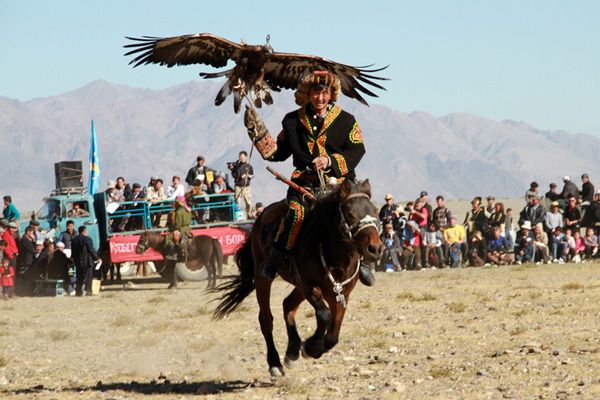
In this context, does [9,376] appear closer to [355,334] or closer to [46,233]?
[355,334]

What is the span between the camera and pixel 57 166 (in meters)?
28.3

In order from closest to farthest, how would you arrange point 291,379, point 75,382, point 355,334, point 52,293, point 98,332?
point 291,379 < point 75,382 < point 355,334 < point 98,332 < point 52,293

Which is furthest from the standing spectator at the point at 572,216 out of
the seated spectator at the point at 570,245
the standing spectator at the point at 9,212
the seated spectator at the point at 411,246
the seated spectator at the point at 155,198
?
the standing spectator at the point at 9,212

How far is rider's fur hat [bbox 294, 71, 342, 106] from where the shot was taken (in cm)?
1072

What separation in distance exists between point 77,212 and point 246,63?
16.2 meters

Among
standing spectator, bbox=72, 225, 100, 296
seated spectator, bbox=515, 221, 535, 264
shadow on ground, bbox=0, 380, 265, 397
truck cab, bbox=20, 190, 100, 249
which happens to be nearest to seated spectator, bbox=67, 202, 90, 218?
truck cab, bbox=20, 190, 100, 249

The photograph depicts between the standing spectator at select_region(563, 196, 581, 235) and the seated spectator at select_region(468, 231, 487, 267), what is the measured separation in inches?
76.8

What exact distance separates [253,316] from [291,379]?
7262 millimetres

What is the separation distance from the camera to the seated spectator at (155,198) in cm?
2736

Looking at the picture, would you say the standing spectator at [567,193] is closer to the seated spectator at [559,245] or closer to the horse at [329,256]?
the seated spectator at [559,245]

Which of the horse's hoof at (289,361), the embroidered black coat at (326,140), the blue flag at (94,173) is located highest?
the blue flag at (94,173)

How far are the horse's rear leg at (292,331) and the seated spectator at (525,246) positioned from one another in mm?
16891

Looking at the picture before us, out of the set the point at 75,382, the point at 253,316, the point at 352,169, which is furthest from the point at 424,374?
the point at 253,316

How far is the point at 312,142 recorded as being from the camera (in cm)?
1073
